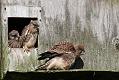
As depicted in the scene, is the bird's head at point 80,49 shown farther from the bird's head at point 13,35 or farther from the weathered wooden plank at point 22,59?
the bird's head at point 13,35

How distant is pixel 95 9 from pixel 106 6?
0.12 m

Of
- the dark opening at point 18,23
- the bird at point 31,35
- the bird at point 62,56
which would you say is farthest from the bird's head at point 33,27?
the bird at point 62,56

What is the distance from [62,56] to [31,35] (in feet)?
1.25

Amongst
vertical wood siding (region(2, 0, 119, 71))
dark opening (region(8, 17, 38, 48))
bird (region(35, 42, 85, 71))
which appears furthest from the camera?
dark opening (region(8, 17, 38, 48))

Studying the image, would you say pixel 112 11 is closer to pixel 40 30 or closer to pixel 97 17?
A: pixel 97 17

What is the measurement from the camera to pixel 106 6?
6227mm

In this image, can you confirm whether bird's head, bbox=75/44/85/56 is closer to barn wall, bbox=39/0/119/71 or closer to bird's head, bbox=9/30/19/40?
barn wall, bbox=39/0/119/71

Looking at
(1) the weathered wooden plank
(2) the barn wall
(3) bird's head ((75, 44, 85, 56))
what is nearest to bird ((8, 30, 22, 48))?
(1) the weathered wooden plank

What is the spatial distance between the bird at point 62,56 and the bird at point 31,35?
0.63ft

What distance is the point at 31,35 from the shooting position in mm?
6105

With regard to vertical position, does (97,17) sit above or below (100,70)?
above

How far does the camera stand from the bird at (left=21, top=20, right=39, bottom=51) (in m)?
6.02

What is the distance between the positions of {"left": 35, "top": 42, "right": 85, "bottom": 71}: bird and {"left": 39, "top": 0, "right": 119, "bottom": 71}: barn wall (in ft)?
0.34
